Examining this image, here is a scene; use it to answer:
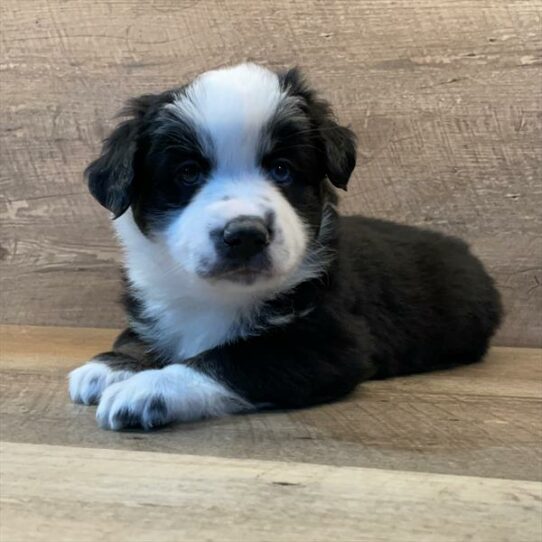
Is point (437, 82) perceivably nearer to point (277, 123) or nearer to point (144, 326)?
point (277, 123)

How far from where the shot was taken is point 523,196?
3.87m

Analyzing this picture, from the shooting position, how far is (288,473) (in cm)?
183

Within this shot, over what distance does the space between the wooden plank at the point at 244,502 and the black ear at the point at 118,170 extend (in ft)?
2.69

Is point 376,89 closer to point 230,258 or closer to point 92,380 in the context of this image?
point 230,258

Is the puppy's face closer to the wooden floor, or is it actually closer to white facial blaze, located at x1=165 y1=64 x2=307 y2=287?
white facial blaze, located at x1=165 y1=64 x2=307 y2=287

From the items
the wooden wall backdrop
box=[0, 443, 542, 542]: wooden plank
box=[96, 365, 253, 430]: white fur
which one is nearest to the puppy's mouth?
Result: box=[96, 365, 253, 430]: white fur

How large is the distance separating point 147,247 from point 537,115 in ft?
6.62

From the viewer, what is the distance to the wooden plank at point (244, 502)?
4.99ft

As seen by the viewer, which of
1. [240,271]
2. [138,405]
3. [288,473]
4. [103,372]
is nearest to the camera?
[288,473]

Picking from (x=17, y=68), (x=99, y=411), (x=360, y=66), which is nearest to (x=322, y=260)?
(x=99, y=411)

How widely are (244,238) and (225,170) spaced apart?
306mm

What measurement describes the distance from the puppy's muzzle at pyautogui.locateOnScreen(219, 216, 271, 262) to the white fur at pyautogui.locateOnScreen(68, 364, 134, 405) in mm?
571

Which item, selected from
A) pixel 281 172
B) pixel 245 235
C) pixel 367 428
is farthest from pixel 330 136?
pixel 367 428

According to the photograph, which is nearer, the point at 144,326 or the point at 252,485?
the point at 252,485
